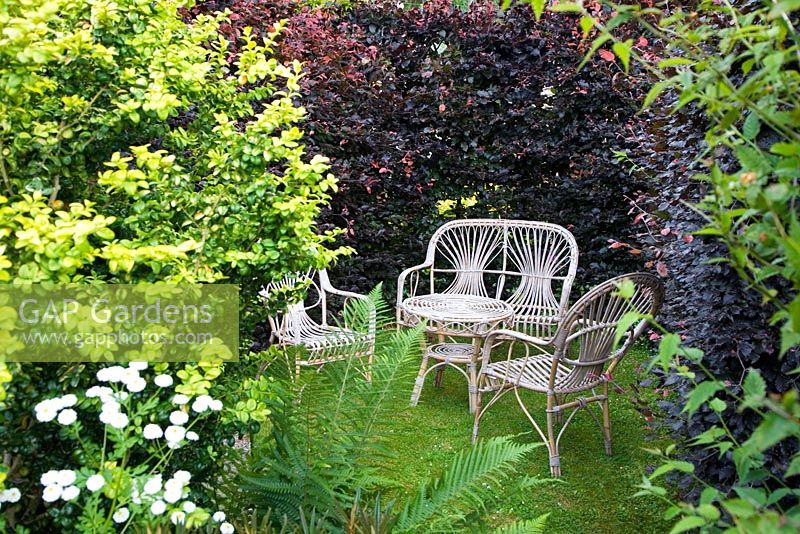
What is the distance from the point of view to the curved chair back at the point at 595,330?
305 centimetres

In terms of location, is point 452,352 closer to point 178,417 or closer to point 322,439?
point 322,439

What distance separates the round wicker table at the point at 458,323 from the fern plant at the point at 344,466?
155 centimetres

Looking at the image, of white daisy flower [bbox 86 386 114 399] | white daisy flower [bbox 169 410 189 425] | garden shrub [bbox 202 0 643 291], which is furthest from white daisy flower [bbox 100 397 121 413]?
garden shrub [bbox 202 0 643 291]

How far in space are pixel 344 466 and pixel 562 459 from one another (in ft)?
5.49

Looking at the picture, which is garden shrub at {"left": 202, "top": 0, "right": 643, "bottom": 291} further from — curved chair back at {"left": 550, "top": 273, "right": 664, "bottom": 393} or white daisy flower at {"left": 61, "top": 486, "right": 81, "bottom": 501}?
white daisy flower at {"left": 61, "top": 486, "right": 81, "bottom": 501}

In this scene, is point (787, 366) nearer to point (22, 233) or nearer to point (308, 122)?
point (22, 233)

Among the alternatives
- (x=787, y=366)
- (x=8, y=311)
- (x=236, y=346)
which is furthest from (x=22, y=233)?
(x=787, y=366)

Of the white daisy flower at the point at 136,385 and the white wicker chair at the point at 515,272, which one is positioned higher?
the white daisy flower at the point at 136,385

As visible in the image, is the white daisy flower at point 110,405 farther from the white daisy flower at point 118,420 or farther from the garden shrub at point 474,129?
the garden shrub at point 474,129

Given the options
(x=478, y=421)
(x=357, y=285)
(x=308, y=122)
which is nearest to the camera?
(x=478, y=421)

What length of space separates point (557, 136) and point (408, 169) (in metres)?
1.36

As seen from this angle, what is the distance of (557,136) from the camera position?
5730mm

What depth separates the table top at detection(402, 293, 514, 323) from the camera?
159 inches

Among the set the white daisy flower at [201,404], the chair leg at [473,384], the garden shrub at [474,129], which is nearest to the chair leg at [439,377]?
the chair leg at [473,384]
